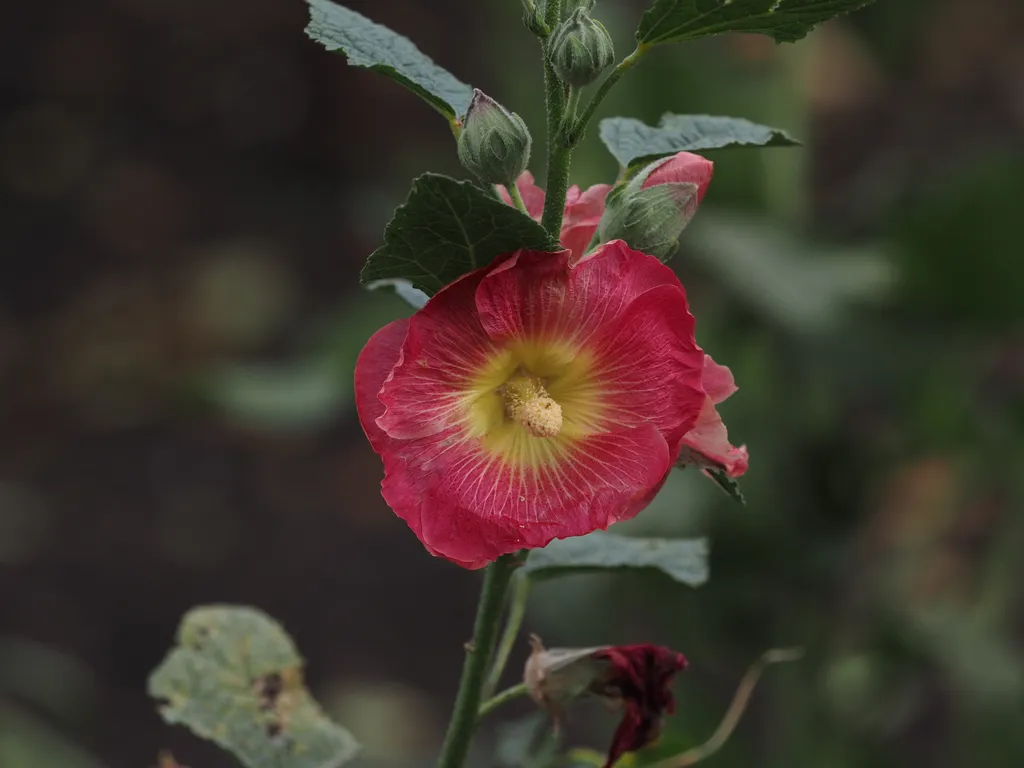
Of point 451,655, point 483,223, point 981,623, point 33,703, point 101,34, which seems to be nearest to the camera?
point 483,223

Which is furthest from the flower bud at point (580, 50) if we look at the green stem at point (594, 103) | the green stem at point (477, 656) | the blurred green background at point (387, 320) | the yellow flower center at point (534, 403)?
the blurred green background at point (387, 320)

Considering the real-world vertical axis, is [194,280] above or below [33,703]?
above

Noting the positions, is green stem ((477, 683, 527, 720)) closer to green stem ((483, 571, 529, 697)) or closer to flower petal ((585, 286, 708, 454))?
green stem ((483, 571, 529, 697))

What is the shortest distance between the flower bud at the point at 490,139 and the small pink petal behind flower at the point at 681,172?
66mm

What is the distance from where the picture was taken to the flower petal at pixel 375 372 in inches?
21.3

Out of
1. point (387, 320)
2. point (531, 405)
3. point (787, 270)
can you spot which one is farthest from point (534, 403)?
point (387, 320)

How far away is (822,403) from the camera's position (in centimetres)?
191

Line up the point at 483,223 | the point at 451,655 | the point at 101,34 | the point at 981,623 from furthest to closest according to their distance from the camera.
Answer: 1. the point at 101,34
2. the point at 451,655
3. the point at 981,623
4. the point at 483,223

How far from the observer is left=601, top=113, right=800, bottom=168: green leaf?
0.61 metres

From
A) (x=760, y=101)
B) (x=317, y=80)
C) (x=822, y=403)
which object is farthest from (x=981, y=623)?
(x=317, y=80)

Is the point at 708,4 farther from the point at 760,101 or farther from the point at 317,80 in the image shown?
the point at 317,80

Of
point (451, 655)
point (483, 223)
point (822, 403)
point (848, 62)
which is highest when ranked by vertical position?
point (483, 223)

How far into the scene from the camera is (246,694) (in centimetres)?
79

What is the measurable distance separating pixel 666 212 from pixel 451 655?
79.7 inches
